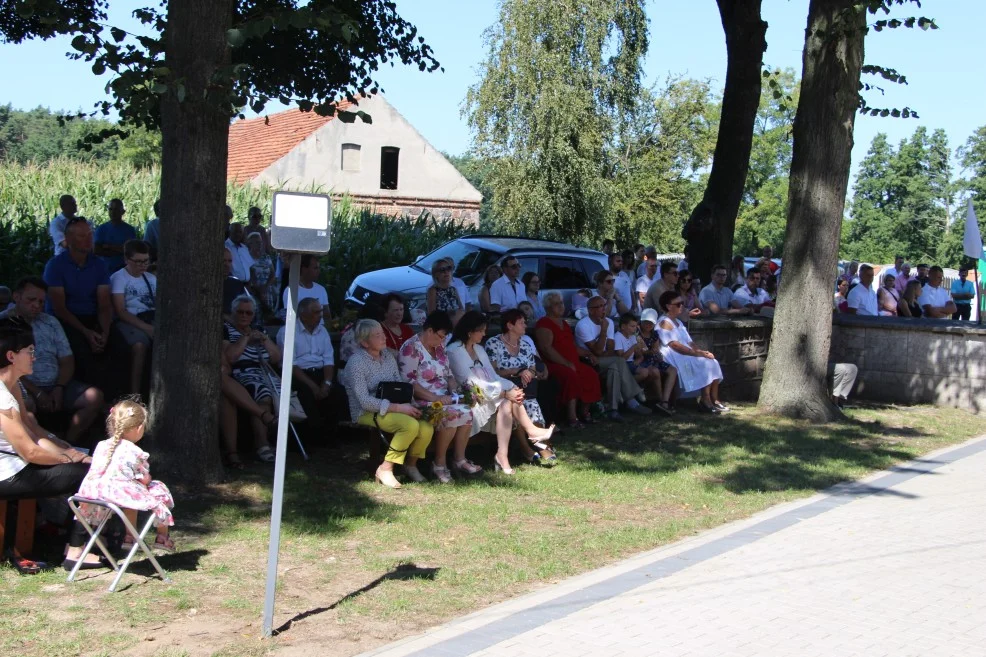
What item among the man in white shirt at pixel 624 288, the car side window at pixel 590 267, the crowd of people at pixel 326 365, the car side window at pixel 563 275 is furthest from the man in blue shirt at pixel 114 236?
the car side window at pixel 590 267

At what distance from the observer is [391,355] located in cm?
953

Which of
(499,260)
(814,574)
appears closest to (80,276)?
(814,574)

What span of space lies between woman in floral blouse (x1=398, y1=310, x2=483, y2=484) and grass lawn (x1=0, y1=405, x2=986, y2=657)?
361 mm

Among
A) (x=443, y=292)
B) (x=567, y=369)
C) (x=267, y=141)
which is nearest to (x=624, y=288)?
(x=443, y=292)

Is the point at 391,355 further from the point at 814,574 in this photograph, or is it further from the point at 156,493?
the point at 814,574

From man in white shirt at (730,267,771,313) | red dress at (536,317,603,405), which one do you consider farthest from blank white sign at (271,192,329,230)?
man in white shirt at (730,267,771,313)

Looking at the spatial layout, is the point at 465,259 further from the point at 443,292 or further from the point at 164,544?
the point at 164,544

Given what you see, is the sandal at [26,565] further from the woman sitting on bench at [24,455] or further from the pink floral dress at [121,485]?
the pink floral dress at [121,485]

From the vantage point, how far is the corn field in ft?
49.1

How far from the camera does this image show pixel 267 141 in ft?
137

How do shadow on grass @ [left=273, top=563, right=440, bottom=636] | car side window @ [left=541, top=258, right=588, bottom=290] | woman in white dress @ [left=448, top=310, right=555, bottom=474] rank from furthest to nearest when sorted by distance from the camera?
car side window @ [left=541, top=258, right=588, bottom=290]
woman in white dress @ [left=448, top=310, right=555, bottom=474]
shadow on grass @ [left=273, top=563, right=440, bottom=636]

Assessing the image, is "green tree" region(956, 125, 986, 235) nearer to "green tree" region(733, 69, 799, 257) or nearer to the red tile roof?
"green tree" region(733, 69, 799, 257)

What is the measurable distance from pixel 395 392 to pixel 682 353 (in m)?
5.57

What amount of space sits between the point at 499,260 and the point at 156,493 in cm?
1077
